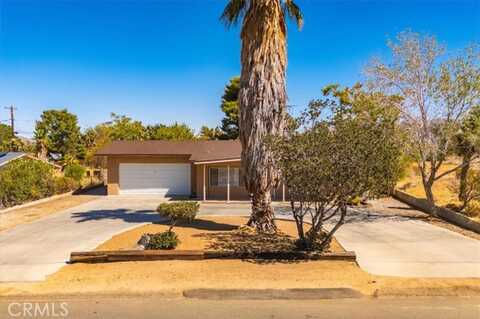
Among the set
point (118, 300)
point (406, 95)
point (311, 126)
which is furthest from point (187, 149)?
point (118, 300)

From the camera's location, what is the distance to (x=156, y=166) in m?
22.0

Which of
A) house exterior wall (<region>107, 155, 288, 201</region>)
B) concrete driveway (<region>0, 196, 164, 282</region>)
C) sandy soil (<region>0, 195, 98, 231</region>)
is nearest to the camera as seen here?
concrete driveway (<region>0, 196, 164, 282</region>)

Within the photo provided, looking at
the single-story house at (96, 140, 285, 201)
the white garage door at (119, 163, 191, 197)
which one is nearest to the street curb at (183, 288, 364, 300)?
the single-story house at (96, 140, 285, 201)

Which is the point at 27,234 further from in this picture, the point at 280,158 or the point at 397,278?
the point at 397,278

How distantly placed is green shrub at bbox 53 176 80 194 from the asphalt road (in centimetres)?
1634

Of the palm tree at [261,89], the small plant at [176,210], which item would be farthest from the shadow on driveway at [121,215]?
the palm tree at [261,89]

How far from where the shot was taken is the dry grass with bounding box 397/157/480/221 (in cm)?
1658

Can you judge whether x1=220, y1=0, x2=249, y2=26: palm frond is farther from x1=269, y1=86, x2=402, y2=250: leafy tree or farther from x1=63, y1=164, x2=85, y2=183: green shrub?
x1=63, y1=164, x2=85, y2=183: green shrub

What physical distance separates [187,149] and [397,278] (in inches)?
676

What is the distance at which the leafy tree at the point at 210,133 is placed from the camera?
40.2 m

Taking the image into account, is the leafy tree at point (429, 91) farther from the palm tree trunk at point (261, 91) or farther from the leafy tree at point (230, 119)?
the leafy tree at point (230, 119)

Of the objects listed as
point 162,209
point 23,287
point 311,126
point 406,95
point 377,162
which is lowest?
point 23,287

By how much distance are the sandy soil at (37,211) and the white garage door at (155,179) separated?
7.51 ft

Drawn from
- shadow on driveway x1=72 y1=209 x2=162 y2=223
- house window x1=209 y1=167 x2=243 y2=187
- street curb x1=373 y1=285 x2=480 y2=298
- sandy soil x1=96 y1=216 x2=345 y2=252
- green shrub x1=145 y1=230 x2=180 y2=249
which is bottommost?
street curb x1=373 y1=285 x2=480 y2=298
